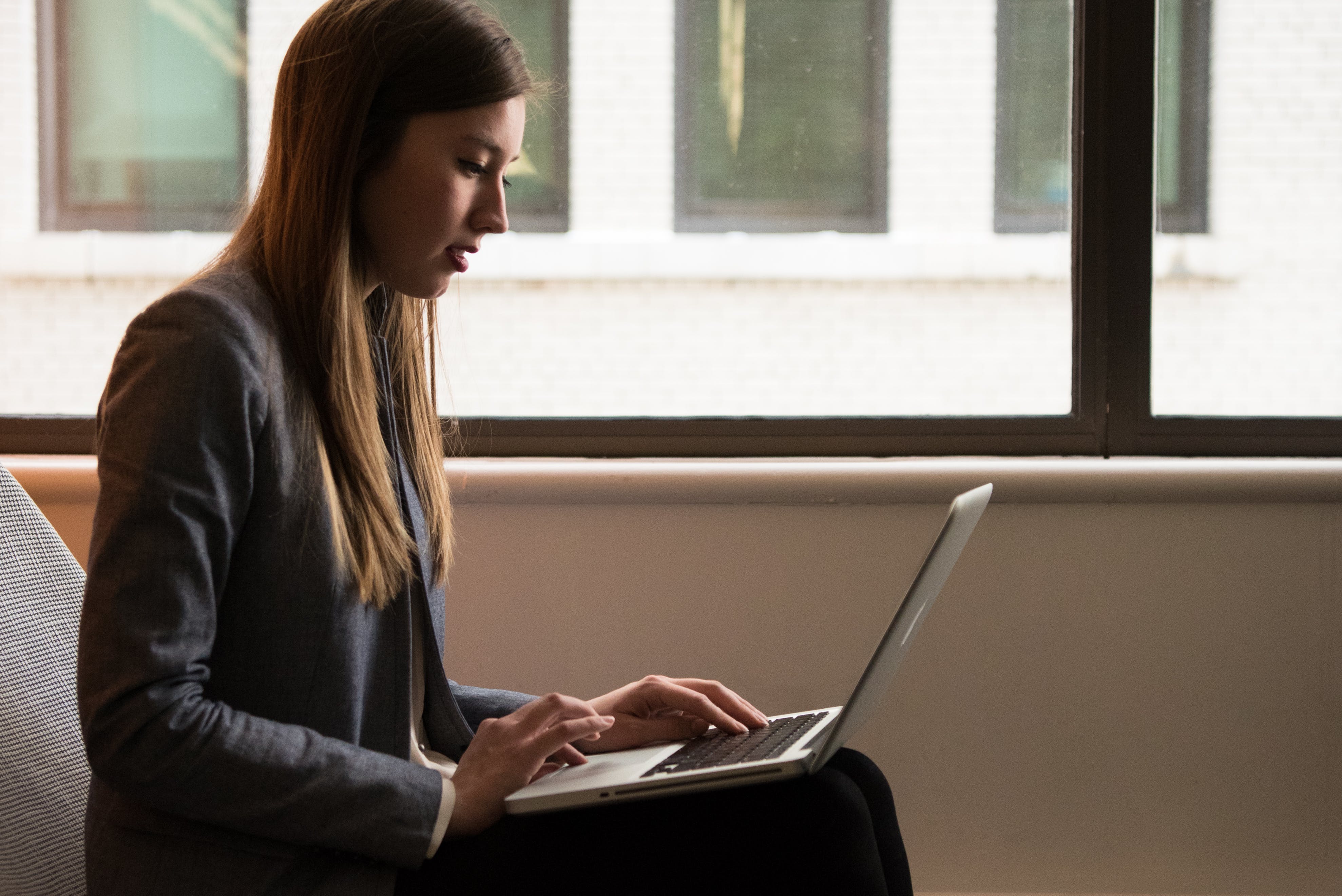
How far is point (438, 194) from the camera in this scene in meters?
0.98

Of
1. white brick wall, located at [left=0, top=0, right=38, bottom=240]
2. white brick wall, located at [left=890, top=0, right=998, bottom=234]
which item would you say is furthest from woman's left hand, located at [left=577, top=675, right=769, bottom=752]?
white brick wall, located at [left=0, top=0, right=38, bottom=240]

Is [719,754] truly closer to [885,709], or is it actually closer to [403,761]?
[403,761]

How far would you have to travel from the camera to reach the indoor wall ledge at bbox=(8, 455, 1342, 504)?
166cm

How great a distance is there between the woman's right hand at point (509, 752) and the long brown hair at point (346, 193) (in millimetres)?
145

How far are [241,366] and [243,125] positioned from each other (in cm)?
115

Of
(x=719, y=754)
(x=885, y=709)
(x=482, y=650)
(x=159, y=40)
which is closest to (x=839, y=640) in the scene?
(x=885, y=709)

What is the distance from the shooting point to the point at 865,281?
1787 millimetres

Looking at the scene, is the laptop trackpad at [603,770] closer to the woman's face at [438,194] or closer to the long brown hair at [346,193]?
the long brown hair at [346,193]

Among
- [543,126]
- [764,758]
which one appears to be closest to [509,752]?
[764,758]

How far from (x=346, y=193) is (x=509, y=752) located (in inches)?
18.5

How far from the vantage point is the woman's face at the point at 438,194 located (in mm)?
969

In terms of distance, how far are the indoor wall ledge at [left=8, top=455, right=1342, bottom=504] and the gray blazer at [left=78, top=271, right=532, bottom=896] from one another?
29.9 inches

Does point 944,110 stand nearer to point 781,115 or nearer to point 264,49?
point 781,115

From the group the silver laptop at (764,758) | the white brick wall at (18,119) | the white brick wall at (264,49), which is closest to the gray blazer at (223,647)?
the silver laptop at (764,758)
